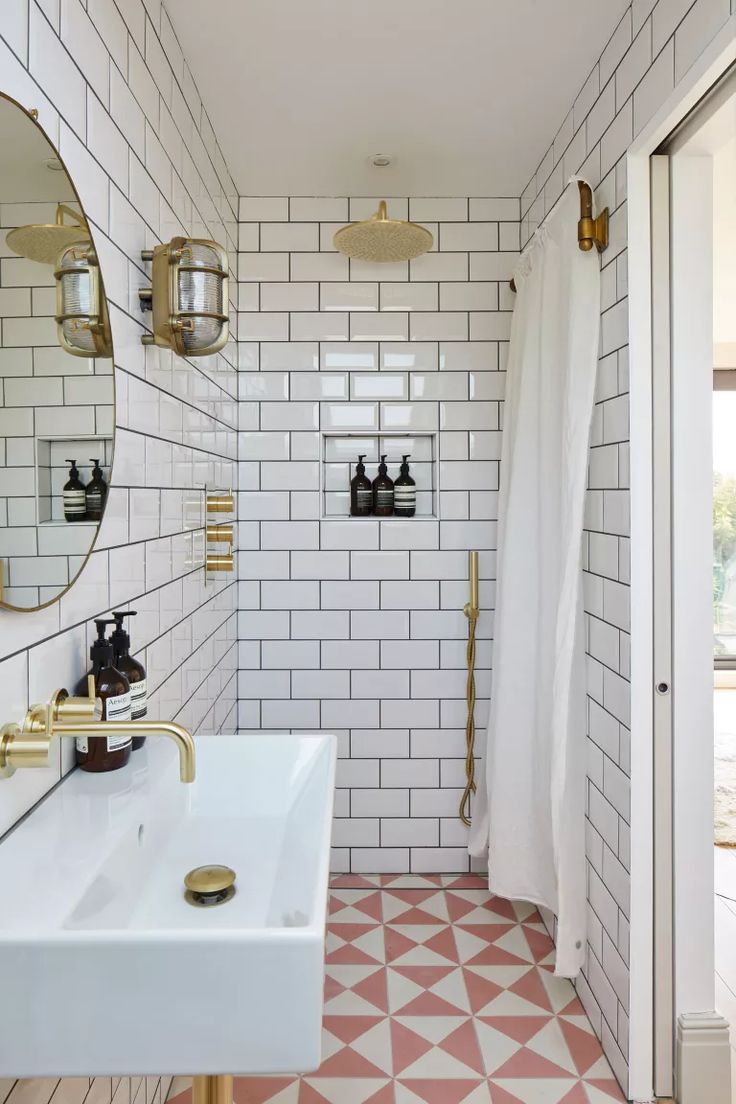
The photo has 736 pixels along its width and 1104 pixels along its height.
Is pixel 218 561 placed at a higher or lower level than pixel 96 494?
lower

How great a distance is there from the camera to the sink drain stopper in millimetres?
1174

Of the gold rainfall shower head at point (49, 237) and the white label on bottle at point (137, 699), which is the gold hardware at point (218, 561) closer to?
the white label on bottle at point (137, 699)

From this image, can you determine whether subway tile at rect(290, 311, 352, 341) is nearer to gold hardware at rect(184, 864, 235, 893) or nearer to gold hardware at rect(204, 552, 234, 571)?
gold hardware at rect(204, 552, 234, 571)

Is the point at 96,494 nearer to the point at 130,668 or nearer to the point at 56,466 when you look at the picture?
the point at 56,466

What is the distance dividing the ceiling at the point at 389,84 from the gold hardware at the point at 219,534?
1253mm

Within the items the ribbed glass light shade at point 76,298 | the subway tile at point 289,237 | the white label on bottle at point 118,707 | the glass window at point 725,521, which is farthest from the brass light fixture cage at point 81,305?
the subway tile at point 289,237

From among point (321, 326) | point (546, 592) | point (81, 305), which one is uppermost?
point (321, 326)

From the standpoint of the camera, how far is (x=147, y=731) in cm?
103

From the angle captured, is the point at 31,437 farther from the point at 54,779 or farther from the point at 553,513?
the point at 553,513

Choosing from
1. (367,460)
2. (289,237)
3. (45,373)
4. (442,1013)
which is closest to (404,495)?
(367,460)

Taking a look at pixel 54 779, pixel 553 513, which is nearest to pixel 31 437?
pixel 54 779

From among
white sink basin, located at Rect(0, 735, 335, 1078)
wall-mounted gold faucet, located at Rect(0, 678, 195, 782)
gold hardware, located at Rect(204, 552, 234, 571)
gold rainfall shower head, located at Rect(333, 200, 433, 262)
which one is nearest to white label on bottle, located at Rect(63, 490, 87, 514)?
wall-mounted gold faucet, located at Rect(0, 678, 195, 782)

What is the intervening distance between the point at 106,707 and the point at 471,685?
189 centimetres

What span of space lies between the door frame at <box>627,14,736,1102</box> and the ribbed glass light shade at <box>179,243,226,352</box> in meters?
0.97
